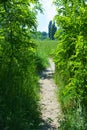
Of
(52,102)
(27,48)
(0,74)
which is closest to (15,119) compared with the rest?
(0,74)

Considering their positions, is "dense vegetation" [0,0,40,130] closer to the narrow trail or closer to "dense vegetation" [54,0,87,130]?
the narrow trail

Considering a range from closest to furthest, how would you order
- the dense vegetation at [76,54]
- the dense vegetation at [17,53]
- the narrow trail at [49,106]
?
1. the dense vegetation at [76,54]
2. the narrow trail at [49,106]
3. the dense vegetation at [17,53]

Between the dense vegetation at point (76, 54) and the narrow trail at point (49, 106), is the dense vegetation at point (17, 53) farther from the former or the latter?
the dense vegetation at point (76, 54)

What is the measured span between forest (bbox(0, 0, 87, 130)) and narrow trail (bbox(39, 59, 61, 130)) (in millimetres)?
243

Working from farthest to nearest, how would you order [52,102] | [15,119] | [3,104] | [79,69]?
[52,102] → [3,104] → [15,119] → [79,69]

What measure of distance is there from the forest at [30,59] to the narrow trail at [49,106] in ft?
0.80

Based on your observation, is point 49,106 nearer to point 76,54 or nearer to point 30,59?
point 30,59

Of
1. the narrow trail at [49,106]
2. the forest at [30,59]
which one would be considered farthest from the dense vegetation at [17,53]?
the narrow trail at [49,106]

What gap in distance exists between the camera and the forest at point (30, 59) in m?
8.50

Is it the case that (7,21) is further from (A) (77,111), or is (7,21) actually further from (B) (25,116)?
(A) (77,111)

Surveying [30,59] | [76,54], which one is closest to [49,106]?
[30,59]

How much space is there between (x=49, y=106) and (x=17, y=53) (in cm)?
229

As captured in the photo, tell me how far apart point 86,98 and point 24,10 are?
353cm

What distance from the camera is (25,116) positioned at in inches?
382
